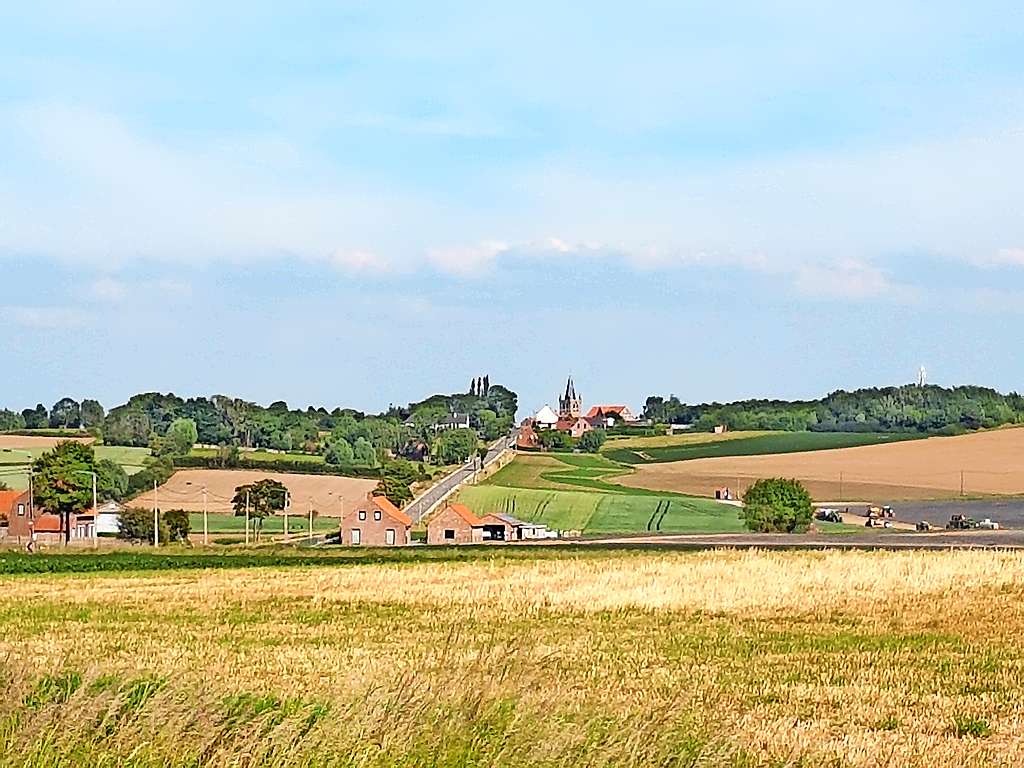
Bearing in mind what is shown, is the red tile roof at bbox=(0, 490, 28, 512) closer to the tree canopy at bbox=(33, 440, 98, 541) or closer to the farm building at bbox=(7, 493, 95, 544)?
the farm building at bbox=(7, 493, 95, 544)

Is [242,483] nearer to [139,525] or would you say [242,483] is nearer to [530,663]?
[139,525]

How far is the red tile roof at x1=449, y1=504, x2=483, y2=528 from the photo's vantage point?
10756cm

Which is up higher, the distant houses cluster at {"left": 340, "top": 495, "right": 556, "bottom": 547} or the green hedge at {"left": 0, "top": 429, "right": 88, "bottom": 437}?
the green hedge at {"left": 0, "top": 429, "right": 88, "bottom": 437}

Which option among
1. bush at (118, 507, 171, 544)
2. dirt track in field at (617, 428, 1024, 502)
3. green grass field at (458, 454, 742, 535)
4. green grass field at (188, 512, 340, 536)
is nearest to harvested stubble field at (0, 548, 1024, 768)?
bush at (118, 507, 171, 544)

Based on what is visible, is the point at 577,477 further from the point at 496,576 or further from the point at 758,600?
the point at 758,600

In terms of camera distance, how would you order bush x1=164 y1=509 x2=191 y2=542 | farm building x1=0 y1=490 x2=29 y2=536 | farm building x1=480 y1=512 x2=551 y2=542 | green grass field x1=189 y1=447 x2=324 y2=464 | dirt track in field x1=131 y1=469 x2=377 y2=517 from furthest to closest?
green grass field x1=189 y1=447 x2=324 y2=464 < dirt track in field x1=131 y1=469 x2=377 y2=517 < farm building x1=480 y1=512 x2=551 y2=542 < farm building x1=0 y1=490 x2=29 y2=536 < bush x1=164 y1=509 x2=191 y2=542

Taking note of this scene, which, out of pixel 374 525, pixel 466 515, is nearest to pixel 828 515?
pixel 466 515

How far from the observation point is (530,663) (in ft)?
35.7

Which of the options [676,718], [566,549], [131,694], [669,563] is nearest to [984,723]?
[676,718]

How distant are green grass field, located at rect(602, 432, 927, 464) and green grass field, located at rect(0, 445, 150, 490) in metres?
56.1

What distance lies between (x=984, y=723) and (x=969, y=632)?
12293 millimetres

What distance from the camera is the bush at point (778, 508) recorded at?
4065 inches

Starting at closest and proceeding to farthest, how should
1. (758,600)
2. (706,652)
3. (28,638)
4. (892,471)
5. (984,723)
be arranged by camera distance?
(984,723)
(706,652)
(28,638)
(758,600)
(892,471)

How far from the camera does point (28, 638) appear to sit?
26281 millimetres
